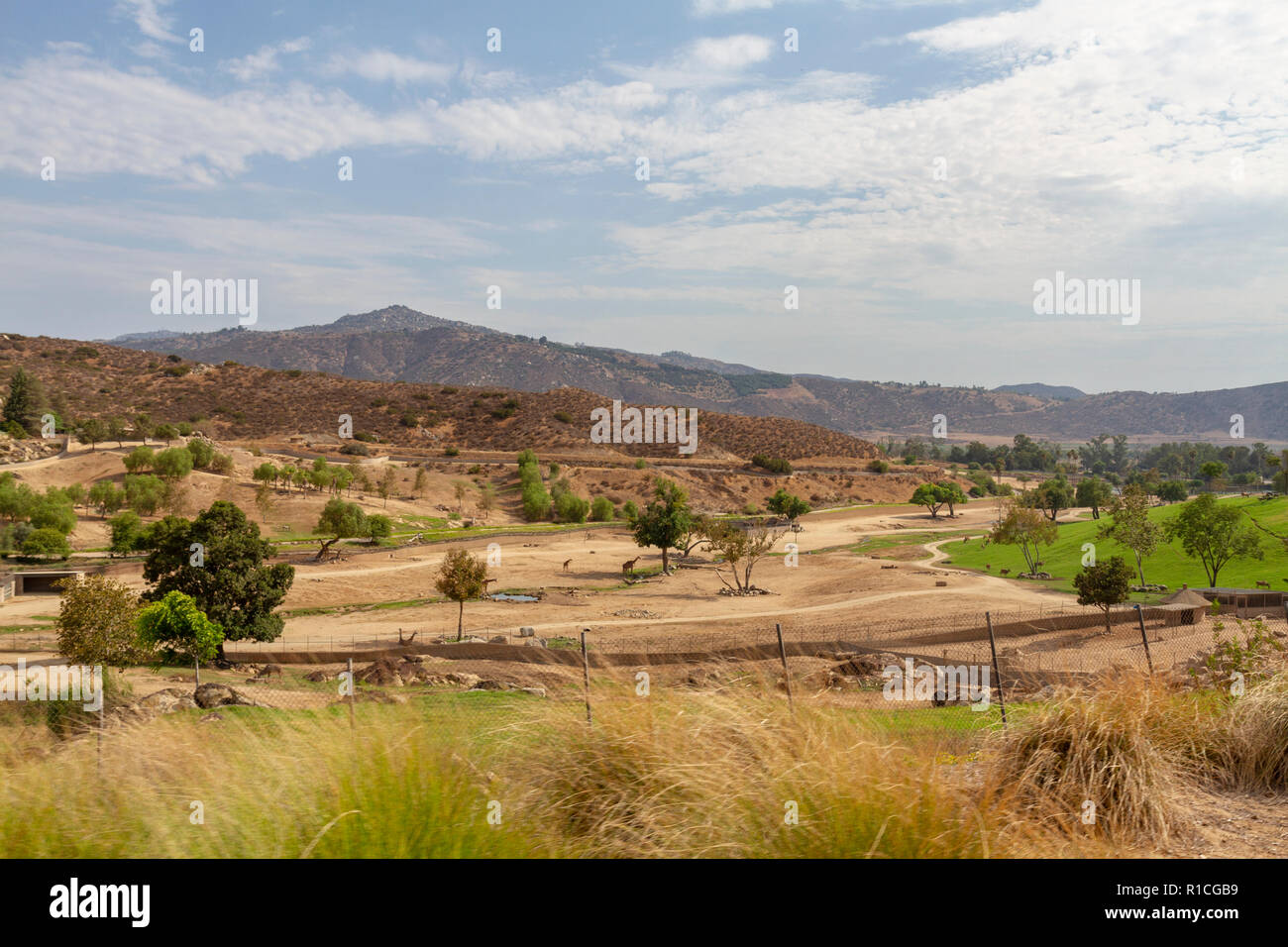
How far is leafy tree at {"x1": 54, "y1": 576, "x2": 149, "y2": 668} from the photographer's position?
19.2 m

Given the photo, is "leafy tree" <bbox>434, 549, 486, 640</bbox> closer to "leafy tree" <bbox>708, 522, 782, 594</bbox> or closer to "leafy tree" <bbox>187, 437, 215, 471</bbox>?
"leafy tree" <bbox>708, 522, 782, 594</bbox>

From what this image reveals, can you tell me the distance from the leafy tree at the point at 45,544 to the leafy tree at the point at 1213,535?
197 ft

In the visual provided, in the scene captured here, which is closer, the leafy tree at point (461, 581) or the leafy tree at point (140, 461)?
the leafy tree at point (461, 581)

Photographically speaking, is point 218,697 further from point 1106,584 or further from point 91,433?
point 91,433

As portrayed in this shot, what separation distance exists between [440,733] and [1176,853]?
483 cm

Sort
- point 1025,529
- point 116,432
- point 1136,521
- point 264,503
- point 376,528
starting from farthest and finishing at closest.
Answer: point 116,432 → point 264,503 → point 376,528 → point 1025,529 → point 1136,521

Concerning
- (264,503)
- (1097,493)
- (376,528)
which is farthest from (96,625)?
(1097,493)

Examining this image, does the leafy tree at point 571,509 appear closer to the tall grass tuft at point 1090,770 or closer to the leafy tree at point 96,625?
the leafy tree at point 96,625

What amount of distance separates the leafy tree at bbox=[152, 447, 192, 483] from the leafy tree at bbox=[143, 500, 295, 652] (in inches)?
1655

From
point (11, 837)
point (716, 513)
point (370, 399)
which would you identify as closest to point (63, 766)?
point (11, 837)

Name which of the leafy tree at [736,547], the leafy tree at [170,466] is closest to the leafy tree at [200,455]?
the leafy tree at [170,466]

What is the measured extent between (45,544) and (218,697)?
38.7 meters

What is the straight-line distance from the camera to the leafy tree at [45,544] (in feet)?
150

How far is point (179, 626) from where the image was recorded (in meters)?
24.2
